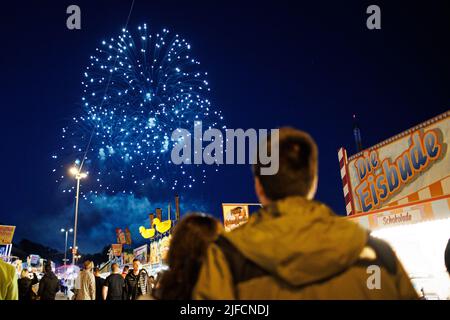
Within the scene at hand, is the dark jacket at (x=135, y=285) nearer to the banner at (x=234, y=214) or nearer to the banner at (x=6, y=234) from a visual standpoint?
the banner at (x=234, y=214)

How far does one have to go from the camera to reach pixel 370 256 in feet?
5.49

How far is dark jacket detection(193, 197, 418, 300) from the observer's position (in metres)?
1.53

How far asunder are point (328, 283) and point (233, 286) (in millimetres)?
424

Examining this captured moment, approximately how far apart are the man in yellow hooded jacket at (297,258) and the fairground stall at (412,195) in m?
3.67

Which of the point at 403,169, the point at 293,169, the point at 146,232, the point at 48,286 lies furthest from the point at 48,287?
the point at 146,232

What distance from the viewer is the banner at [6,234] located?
24703mm

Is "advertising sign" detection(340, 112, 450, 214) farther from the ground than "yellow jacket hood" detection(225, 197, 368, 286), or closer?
farther from the ground

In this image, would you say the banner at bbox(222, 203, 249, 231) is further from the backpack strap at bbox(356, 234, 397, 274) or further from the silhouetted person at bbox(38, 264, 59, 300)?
the backpack strap at bbox(356, 234, 397, 274)

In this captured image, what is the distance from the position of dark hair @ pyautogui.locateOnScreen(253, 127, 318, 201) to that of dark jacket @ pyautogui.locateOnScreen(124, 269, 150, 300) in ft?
29.3

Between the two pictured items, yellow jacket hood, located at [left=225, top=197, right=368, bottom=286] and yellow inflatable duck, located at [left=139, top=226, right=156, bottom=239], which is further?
yellow inflatable duck, located at [left=139, top=226, right=156, bottom=239]

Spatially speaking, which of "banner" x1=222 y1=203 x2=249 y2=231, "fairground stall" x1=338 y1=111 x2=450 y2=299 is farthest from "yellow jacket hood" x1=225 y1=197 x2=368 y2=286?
"banner" x1=222 y1=203 x2=249 y2=231

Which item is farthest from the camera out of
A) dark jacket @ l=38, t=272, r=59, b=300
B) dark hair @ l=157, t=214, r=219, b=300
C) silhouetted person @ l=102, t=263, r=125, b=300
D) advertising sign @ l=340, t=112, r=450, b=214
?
dark jacket @ l=38, t=272, r=59, b=300

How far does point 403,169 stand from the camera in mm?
9930
